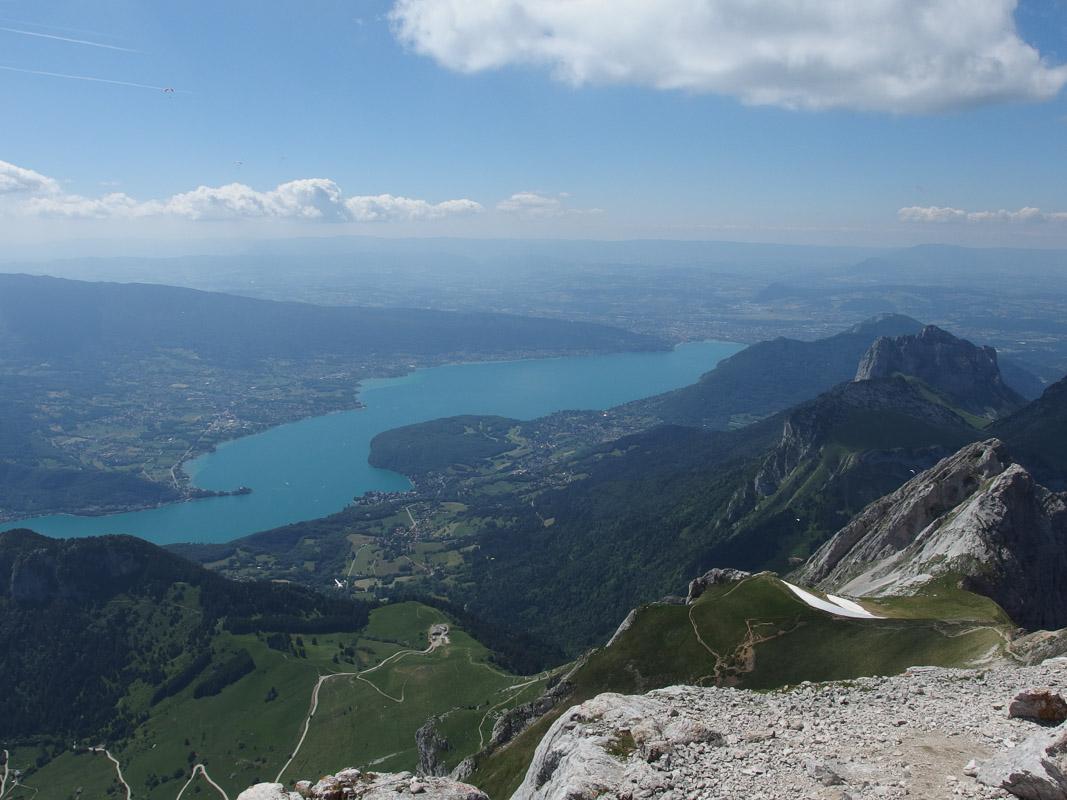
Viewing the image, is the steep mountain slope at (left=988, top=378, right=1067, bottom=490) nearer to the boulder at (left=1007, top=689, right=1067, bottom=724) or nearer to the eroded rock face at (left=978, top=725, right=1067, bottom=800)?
the boulder at (left=1007, top=689, right=1067, bottom=724)

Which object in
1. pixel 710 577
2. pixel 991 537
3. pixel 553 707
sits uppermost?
pixel 991 537

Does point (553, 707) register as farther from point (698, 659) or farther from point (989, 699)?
point (989, 699)

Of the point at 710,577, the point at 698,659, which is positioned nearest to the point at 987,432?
the point at 710,577

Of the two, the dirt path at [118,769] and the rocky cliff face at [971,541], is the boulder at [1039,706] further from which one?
the dirt path at [118,769]

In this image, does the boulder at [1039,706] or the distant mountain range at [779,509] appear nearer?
the boulder at [1039,706]

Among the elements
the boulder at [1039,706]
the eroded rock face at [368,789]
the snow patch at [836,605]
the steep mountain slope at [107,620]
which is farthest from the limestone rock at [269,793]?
the steep mountain slope at [107,620]

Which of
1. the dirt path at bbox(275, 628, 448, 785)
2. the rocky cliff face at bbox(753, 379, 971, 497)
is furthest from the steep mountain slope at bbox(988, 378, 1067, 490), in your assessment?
the dirt path at bbox(275, 628, 448, 785)

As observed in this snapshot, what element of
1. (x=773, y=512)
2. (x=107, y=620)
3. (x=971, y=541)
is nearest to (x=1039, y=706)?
(x=971, y=541)

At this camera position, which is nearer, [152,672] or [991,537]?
[991,537]
